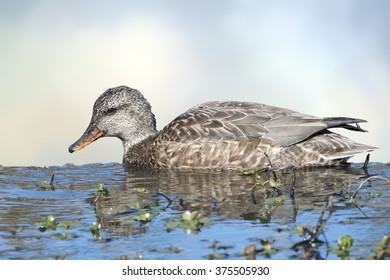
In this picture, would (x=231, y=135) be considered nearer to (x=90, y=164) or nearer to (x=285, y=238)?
(x=90, y=164)

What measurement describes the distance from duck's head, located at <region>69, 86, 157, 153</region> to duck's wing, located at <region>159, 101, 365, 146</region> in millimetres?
1311

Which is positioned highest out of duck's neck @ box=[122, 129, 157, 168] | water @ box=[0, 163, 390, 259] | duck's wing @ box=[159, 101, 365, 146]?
duck's wing @ box=[159, 101, 365, 146]

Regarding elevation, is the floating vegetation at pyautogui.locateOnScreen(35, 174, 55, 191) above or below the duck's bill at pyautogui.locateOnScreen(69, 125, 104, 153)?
below

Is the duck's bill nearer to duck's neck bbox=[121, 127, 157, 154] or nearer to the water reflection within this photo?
duck's neck bbox=[121, 127, 157, 154]

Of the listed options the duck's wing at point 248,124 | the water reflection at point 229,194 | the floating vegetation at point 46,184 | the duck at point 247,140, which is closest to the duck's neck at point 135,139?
the duck at point 247,140

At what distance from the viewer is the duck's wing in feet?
40.5

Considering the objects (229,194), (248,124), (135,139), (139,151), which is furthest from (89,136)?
(229,194)

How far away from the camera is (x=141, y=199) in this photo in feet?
32.1

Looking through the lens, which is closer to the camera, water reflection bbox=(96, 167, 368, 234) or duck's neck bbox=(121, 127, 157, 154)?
water reflection bbox=(96, 167, 368, 234)

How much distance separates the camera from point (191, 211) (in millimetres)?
8844

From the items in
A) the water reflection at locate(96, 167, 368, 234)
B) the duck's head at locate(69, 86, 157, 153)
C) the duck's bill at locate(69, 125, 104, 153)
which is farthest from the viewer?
the duck's head at locate(69, 86, 157, 153)

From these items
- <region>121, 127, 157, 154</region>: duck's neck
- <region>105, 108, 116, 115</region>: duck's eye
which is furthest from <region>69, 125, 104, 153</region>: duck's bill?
<region>121, 127, 157, 154</region>: duck's neck

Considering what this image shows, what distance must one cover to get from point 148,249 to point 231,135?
5.55m
